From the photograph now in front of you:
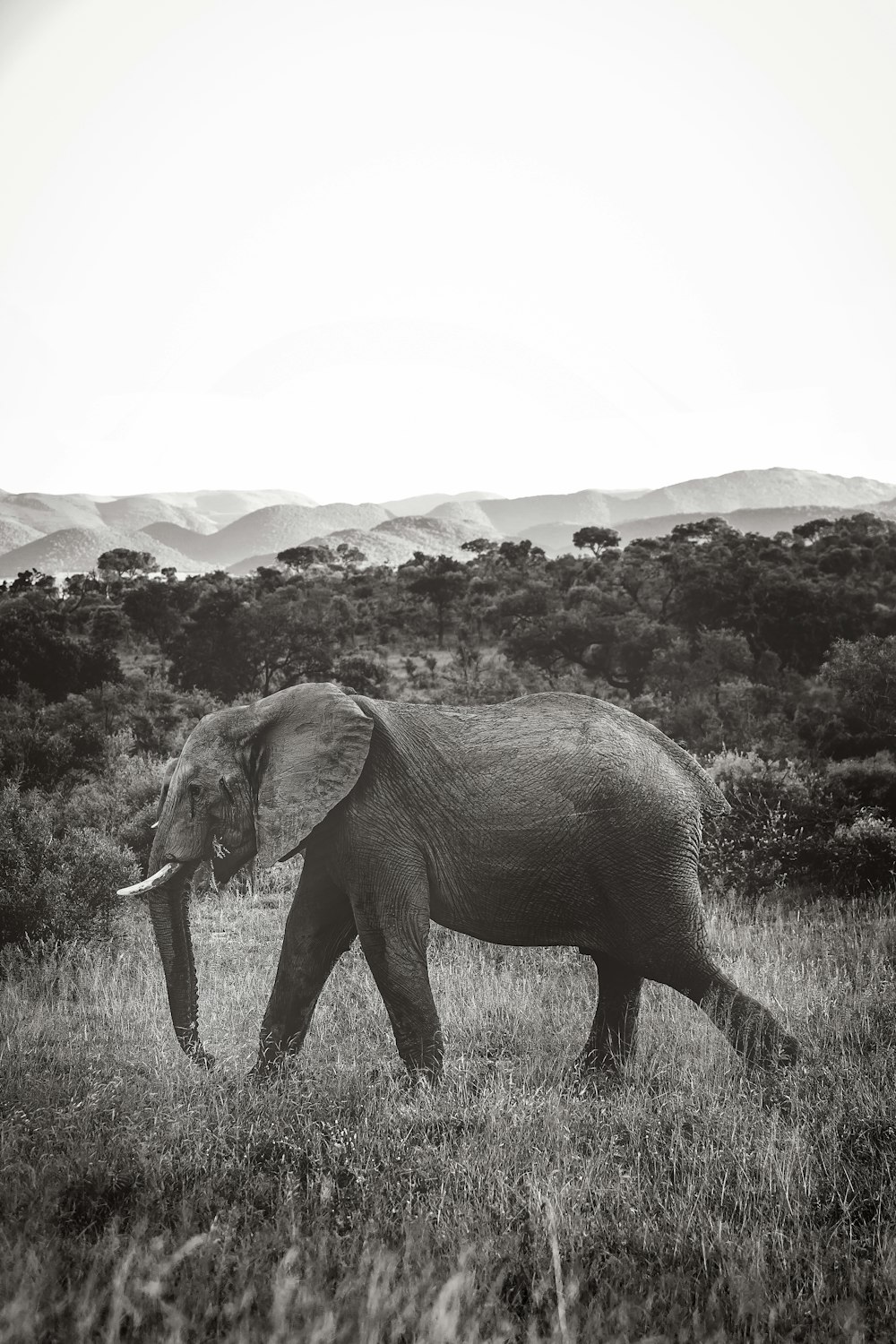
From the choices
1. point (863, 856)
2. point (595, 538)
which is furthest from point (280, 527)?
point (863, 856)

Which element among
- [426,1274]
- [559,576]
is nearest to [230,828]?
[426,1274]

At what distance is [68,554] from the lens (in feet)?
255

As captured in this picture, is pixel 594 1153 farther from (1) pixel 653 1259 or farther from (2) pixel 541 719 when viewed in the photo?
(2) pixel 541 719

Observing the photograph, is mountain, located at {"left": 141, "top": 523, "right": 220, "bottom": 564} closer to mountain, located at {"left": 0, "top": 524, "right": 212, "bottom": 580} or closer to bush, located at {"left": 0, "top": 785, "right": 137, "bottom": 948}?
mountain, located at {"left": 0, "top": 524, "right": 212, "bottom": 580}

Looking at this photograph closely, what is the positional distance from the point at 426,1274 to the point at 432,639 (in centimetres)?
2674

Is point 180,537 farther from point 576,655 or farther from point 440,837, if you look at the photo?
point 440,837

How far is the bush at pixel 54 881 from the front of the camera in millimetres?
8469

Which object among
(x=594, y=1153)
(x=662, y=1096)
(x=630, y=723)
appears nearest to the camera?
(x=594, y=1153)

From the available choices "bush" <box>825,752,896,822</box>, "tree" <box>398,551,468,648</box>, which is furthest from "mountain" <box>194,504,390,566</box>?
"bush" <box>825,752,896,822</box>

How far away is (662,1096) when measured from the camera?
5.38m

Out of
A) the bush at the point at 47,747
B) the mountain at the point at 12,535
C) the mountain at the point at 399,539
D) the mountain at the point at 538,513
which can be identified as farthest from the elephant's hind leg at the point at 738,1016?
the mountain at the point at 538,513

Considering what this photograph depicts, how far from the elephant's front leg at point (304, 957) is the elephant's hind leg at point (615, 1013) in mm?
1532

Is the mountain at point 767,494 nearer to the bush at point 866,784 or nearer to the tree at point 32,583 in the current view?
the tree at point 32,583

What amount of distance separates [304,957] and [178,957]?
28.0 inches
